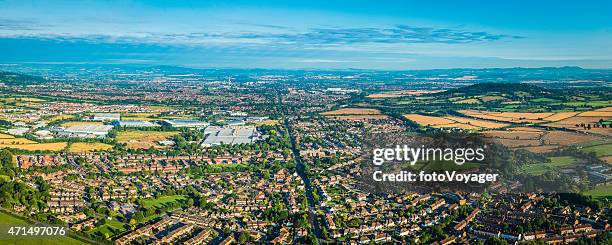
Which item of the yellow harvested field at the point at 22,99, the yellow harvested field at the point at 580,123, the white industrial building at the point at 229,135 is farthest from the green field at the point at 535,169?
the yellow harvested field at the point at 22,99

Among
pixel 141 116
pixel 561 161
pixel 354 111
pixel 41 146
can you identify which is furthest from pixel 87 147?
pixel 354 111

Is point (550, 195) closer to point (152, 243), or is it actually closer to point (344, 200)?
point (344, 200)

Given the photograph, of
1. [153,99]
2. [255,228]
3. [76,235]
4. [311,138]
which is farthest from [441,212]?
[153,99]

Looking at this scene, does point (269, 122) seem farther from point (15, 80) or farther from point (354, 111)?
point (15, 80)

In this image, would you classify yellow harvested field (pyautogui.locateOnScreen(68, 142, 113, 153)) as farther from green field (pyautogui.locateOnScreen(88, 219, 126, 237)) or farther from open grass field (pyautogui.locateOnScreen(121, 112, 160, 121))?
green field (pyautogui.locateOnScreen(88, 219, 126, 237))

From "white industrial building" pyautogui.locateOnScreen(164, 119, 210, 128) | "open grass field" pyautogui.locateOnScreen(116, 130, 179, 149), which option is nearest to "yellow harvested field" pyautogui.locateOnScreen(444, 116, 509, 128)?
"white industrial building" pyautogui.locateOnScreen(164, 119, 210, 128)

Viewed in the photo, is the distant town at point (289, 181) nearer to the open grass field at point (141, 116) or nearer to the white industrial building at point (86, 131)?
the white industrial building at point (86, 131)

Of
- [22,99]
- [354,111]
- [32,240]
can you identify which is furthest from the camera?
[22,99]
